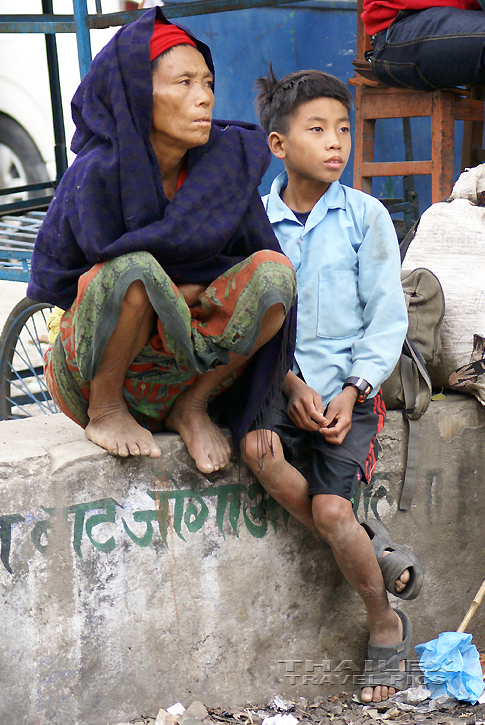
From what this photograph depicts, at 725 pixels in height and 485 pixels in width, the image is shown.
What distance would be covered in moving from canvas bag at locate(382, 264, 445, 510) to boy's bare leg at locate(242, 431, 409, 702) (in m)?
0.31

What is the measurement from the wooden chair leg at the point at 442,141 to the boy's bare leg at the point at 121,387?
5.71 feet

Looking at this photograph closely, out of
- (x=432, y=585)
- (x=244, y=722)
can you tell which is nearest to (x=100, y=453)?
(x=244, y=722)

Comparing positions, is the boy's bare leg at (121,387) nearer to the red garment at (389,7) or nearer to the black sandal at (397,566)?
the black sandal at (397,566)

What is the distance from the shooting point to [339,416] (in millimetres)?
1955

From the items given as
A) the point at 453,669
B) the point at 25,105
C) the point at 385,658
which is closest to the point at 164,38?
the point at 385,658

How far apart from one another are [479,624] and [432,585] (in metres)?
0.26

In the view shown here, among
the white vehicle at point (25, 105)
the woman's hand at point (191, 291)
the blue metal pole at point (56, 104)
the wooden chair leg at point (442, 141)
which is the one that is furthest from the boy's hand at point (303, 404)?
the white vehicle at point (25, 105)

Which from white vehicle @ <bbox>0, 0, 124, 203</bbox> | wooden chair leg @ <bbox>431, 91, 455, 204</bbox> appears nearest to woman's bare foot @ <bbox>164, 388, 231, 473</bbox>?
wooden chair leg @ <bbox>431, 91, 455, 204</bbox>

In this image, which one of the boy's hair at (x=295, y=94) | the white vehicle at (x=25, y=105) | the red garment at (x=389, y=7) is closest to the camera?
the boy's hair at (x=295, y=94)

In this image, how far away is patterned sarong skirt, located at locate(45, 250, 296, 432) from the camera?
170cm

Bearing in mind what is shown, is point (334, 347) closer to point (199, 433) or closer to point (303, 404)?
point (303, 404)

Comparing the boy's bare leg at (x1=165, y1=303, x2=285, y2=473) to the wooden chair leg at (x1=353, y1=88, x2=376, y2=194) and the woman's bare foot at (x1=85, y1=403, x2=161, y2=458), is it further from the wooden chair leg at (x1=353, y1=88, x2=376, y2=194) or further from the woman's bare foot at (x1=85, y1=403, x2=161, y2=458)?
the wooden chair leg at (x1=353, y1=88, x2=376, y2=194)

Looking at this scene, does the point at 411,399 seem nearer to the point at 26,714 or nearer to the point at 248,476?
the point at 248,476

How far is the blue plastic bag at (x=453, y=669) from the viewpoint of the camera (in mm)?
2098
